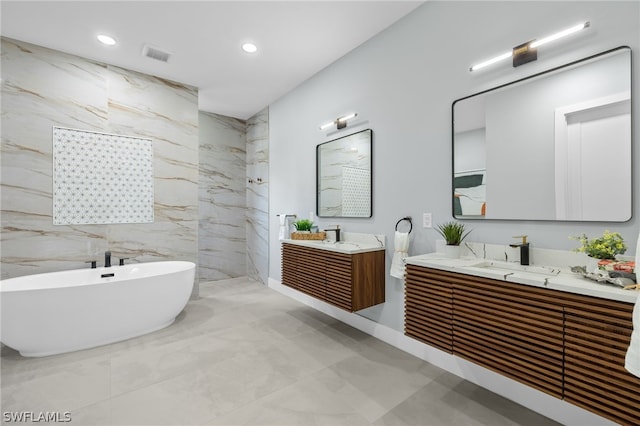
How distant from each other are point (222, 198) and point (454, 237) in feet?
14.2

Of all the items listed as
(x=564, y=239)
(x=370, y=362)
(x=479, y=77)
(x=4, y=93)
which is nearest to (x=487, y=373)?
(x=370, y=362)

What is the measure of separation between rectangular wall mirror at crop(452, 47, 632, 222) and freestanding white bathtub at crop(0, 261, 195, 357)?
9.52ft

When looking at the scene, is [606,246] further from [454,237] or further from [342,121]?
[342,121]

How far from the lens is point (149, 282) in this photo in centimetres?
293

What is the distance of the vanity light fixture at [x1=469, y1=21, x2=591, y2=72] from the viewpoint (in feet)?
5.59

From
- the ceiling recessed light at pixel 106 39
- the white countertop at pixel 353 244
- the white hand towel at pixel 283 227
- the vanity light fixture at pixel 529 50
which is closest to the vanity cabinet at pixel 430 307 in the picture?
the white countertop at pixel 353 244

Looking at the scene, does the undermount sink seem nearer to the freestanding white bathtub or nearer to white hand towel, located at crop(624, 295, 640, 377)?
white hand towel, located at crop(624, 295, 640, 377)

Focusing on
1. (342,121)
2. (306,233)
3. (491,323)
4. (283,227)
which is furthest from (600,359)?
(283,227)

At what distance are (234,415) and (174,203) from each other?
3043 millimetres

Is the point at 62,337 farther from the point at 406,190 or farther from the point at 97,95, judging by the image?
the point at 406,190

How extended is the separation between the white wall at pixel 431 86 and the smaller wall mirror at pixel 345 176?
0.32 feet

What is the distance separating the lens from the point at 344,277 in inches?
104

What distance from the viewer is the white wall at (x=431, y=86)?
1.73 metres

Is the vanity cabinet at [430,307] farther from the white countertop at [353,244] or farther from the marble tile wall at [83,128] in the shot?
the marble tile wall at [83,128]
